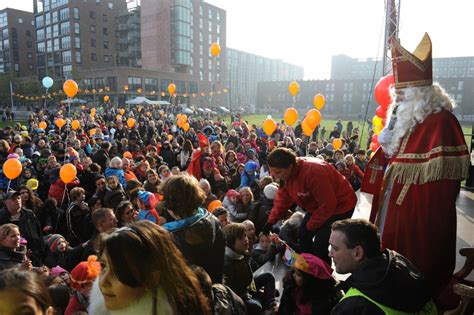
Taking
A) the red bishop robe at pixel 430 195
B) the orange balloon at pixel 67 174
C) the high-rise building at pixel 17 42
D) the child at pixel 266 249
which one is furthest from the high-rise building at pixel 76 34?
the red bishop robe at pixel 430 195

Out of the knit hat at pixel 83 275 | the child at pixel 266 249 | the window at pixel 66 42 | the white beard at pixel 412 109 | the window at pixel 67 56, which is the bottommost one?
the child at pixel 266 249

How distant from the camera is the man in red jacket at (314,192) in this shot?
10.8ft

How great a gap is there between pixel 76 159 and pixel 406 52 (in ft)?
25.7

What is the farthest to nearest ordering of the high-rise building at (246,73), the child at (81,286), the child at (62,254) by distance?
1. the high-rise building at (246,73)
2. the child at (62,254)
3. the child at (81,286)

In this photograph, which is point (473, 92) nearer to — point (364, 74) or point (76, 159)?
Answer: point (364, 74)

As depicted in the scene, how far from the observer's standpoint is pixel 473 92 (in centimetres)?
6562

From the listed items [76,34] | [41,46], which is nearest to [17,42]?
[41,46]

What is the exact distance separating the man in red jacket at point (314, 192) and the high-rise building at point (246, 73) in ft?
281

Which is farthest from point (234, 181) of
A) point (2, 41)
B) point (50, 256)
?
point (2, 41)

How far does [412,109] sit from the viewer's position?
2.94 metres

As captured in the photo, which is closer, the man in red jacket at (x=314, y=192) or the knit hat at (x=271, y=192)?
the man in red jacket at (x=314, y=192)

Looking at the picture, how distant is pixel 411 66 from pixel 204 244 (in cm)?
229

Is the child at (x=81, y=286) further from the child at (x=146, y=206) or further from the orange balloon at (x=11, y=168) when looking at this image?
the orange balloon at (x=11, y=168)

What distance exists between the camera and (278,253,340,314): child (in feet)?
8.82
